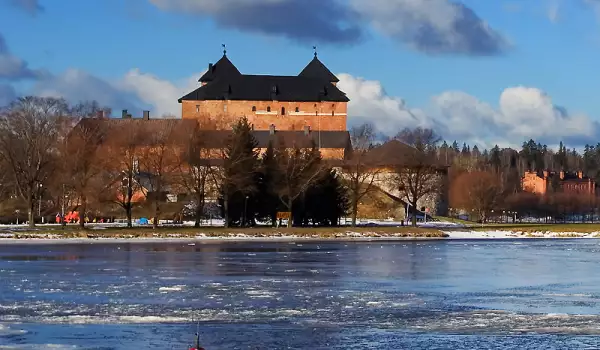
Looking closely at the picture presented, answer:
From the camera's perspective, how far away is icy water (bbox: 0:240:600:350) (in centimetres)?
1744

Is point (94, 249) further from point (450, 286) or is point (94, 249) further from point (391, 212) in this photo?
Answer: point (391, 212)

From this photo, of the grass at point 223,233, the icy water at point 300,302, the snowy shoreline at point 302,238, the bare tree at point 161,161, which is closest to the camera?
the icy water at point 300,302

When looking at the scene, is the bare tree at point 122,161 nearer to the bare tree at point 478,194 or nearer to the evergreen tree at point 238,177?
the evergreen tree at point 238,177

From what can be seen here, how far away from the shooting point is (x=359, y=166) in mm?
73938

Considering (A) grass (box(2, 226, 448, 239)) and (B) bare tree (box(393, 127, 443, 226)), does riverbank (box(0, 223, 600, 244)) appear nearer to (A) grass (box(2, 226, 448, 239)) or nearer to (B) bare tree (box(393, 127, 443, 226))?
(A) grass (box(2, 226, 448, 239))

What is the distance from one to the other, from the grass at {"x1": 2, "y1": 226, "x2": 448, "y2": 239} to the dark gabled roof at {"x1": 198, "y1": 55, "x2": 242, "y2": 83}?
6595 centimetres

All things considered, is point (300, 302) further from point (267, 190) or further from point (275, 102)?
point (275, 102)

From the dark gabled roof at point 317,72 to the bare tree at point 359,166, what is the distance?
174 feet

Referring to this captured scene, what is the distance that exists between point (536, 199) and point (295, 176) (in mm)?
Answer: 59253

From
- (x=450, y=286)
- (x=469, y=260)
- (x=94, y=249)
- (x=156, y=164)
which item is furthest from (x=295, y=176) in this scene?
(x=450, y=286)

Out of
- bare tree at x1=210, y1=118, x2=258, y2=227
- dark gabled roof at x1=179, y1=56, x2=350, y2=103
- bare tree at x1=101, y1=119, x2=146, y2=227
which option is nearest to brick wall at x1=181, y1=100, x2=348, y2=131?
dark gabled roof at x1=179, y1=56, x2=350, y2=103

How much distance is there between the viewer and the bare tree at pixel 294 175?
69375 millimetres

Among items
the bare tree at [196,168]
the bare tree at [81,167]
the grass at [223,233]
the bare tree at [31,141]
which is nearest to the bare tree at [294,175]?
the grass at [223,233]

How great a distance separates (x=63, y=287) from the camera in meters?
26.3
